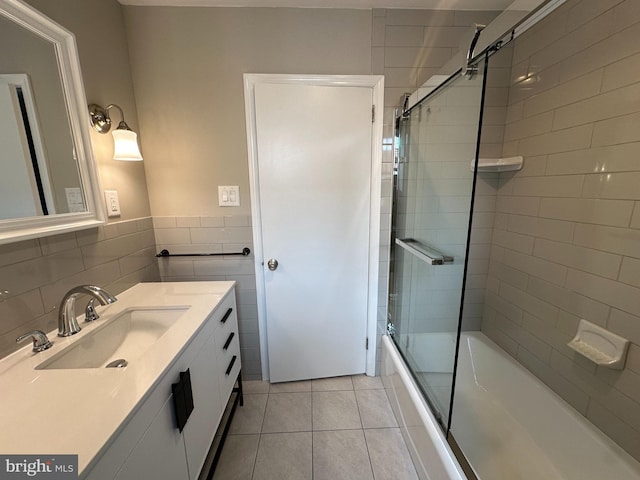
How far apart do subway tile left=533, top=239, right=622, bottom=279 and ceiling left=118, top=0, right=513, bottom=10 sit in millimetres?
1407

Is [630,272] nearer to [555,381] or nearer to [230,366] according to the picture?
[555,381]

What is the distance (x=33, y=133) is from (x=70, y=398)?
93 cm

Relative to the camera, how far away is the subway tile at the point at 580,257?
1127mm

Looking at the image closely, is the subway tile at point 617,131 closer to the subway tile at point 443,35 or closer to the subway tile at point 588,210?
the subway tile at point 588,210

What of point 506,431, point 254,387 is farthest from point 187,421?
point 506,431

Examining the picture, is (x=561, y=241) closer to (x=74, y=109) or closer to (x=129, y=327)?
(x=129, y=327)

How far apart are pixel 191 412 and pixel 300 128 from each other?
1.52 meters

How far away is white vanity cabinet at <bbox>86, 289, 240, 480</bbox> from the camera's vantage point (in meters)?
0.64

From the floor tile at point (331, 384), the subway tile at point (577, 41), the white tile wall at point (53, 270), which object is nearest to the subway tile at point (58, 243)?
the white tile wall at point (53, 270)

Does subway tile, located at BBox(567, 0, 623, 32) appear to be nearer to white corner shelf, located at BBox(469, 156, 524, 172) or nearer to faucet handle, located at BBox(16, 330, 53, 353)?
white corner shelf, located at BBox(469, 156, 524, 172)

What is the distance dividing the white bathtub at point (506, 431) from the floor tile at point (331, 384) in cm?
34

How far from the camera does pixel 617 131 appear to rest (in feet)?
3.59

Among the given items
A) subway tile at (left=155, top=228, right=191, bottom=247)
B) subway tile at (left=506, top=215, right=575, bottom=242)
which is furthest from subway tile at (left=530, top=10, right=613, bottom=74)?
subway tile at (left=155, top=228, right=191, bottom=247)

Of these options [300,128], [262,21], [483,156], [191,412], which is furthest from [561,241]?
[262,21]
